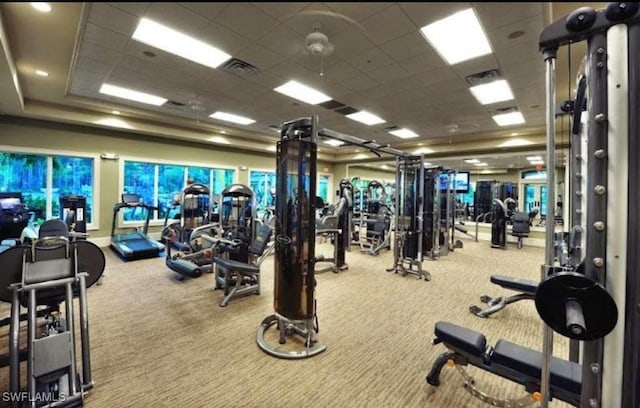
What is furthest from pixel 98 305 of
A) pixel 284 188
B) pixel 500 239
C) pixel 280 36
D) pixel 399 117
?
pixel 500 239

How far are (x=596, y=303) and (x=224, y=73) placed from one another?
489cm

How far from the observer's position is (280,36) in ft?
11.0

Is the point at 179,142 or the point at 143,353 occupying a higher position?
the point at 179,142

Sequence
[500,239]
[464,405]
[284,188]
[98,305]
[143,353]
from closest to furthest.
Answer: [464,405]
[143,353]
[284,188]
[98,305]
[500,239]

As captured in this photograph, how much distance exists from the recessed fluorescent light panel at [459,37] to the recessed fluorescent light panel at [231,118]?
16.0ft

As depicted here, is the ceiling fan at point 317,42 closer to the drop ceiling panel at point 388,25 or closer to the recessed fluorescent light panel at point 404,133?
the drop ceiling panel at point 388,25

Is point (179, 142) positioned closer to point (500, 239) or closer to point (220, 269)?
point (220, 269)

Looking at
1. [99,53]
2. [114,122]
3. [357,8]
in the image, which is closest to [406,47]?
[357,8]

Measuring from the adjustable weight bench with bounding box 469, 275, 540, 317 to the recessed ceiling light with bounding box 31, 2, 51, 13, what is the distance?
5.54m

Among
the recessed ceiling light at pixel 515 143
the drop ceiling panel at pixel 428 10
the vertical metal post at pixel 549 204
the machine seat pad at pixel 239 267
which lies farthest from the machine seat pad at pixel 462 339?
the recessed ceiling light at pixel 515 143

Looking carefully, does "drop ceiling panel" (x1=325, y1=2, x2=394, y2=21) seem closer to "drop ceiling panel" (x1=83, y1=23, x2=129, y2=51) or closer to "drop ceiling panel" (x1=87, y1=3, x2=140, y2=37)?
"drop ceiling panel" (x1=87, y1=3, x2=140, y2=37)

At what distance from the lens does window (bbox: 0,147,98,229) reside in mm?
6234

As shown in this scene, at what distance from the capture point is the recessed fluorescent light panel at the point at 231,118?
270 inches

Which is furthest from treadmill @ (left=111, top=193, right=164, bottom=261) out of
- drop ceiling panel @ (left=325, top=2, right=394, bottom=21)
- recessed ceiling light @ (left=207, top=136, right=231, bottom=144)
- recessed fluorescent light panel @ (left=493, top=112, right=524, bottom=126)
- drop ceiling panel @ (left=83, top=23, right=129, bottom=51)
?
recessed fluorescent light panel @ (left=493, top=112, right=524, bottom=126)
